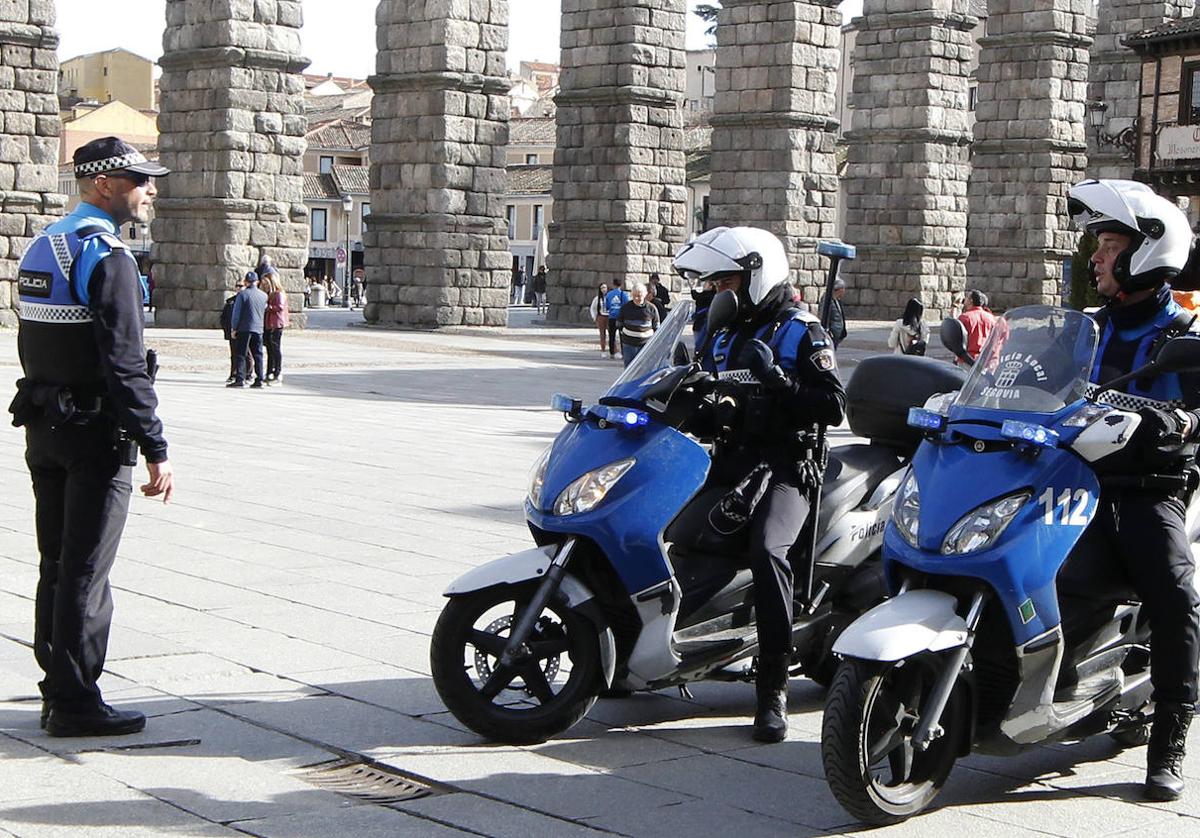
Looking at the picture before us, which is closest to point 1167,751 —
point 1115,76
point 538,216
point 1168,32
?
point 1168,32

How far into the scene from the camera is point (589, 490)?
5.68 m

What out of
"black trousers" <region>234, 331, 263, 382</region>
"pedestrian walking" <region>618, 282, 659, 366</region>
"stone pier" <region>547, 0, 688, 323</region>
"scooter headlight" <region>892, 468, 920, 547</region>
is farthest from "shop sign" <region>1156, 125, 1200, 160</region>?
"scooter headlight" <region>892, 468, 920, 547</region>

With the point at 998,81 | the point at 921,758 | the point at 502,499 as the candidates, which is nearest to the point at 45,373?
the point at 921,758

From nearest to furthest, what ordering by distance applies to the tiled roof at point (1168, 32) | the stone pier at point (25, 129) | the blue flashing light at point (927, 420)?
the blue flashing light at point (927, 420) → the stone pier at point (25, 129) → the tiled roof at point (1168, 32)

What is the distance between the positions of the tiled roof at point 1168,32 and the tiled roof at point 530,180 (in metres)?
50.6

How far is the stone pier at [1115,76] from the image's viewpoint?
147 ft

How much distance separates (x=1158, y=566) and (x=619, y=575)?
1.57 meters

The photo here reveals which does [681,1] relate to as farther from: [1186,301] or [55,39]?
[1186,301]

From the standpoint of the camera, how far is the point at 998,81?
41.9 m

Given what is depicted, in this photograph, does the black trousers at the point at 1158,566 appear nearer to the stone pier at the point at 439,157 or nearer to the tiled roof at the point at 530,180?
the stone pier at the point at 439,157

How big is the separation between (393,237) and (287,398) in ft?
45.9

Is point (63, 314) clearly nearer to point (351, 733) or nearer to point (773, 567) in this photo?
point (351, 733)

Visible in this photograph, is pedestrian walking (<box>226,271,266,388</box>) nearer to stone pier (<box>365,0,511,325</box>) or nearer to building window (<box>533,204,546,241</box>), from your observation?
stone pier (<box>365,0,511,325</box>)

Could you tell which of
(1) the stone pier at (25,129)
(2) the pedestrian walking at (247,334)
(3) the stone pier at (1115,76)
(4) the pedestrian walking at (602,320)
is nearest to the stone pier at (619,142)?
(4) the pedestrian walking at (602,320)
